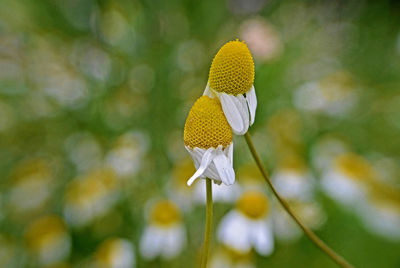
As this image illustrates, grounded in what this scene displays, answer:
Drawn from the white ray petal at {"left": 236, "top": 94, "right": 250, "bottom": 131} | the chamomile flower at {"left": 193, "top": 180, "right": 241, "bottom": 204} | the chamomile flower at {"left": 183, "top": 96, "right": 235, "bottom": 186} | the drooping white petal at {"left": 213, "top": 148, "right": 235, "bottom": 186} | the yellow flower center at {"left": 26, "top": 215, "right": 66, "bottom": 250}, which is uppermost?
the white ray petal at {"left": 236, "top": 94, "right": 250, "bottom": 131}

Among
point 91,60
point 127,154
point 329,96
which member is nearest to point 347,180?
point 329,96

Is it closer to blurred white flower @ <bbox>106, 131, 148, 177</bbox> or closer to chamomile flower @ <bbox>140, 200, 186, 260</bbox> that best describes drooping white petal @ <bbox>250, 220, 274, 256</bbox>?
chamomile flower @ <bbox>140, 200, 186, 260</bbox>

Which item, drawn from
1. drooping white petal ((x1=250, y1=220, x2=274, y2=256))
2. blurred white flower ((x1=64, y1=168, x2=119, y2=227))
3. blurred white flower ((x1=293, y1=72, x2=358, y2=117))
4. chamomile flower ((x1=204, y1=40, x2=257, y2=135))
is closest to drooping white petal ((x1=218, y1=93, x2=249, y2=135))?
chamomile flower ((x1=204, y1=40, x2=257, y2=135))

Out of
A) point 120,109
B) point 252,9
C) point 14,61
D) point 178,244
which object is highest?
point 252,9

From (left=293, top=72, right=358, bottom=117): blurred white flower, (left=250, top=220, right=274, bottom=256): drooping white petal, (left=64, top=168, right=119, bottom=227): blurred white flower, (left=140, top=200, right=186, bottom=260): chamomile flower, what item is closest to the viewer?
(left=250, top=220, right=274, bottom=256): drooping white petal

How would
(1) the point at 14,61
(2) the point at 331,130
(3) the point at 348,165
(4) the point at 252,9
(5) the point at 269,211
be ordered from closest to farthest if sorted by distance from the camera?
(5) the point at 269,211 → (3) the point at 348,165 → (2) the point at 331,130 → (1) the point at 14,61 → (4) the point at 252,9

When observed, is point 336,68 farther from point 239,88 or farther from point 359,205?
point 239,88

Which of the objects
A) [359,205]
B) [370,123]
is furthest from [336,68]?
[359,205]

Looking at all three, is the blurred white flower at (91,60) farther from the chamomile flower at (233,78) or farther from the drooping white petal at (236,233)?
the chamomile flower at (233,78)
